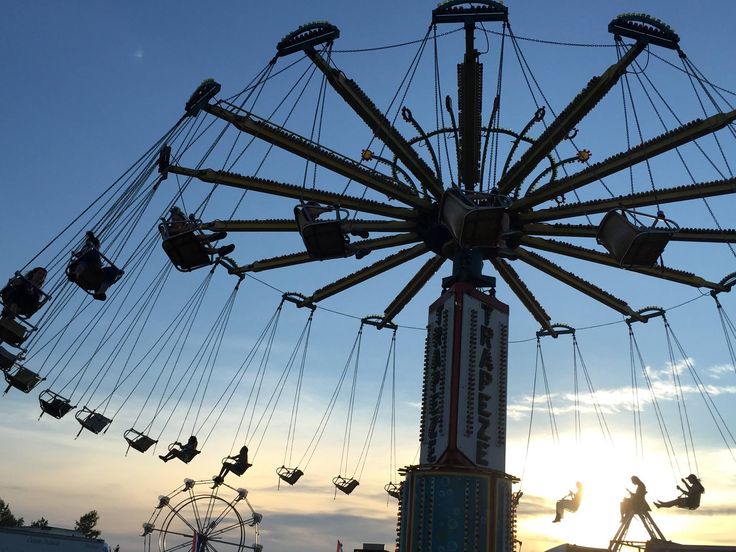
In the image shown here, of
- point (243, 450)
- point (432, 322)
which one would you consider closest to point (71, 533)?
point (243, 450)

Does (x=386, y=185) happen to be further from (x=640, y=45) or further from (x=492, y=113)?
(x=640, y=45)

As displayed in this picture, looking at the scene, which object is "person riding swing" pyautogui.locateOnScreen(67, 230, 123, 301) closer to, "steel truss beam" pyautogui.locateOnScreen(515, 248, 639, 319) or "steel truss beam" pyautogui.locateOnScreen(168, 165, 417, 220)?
"steel truss beam" pyautogui.locateOnScreen(168, 165, 417, 220)

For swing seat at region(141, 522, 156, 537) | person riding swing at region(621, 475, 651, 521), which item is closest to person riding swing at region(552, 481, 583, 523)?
person riding swing at region(621, 475, 651, 521)

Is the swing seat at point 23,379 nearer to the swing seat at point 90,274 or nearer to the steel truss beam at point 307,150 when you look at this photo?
the swing seat at point 90,274

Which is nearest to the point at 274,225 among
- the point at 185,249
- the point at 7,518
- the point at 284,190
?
the point at 284,190

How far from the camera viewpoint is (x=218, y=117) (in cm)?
2022

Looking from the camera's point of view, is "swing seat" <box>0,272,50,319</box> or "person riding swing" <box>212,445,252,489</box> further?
"person riding swing" <box>212,445,252,489</box>

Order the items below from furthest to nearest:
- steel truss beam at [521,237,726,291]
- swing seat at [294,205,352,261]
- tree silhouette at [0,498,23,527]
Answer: tree silhouette at [0,498,23,527]
steel truss beam at [521,237,726,291]
swing seat at [294,205,352,261]

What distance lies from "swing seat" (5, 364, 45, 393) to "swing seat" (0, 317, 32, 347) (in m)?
1.66

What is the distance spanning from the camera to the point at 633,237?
16.0 m

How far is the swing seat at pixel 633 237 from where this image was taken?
1591cm

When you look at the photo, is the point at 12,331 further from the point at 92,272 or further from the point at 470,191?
the point at 470,191

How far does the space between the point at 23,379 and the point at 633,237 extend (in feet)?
51.3

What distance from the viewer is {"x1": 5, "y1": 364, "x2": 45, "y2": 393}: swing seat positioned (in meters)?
18.9
